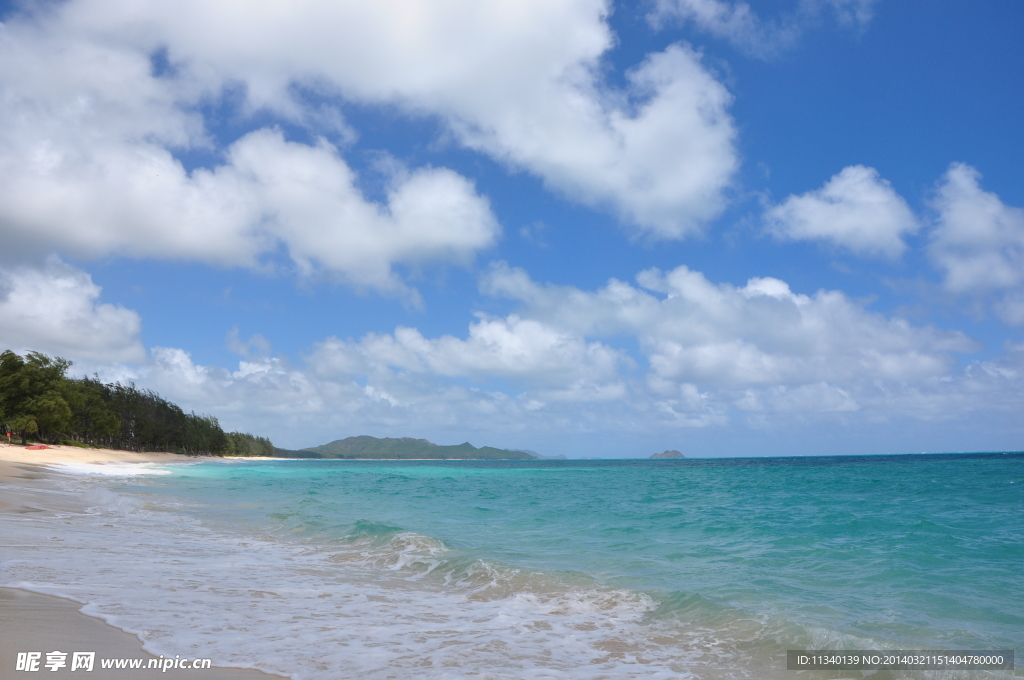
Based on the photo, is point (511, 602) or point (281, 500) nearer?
point (511, 602)

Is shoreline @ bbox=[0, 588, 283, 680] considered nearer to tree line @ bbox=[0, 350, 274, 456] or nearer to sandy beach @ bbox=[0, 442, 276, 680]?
sandy beach @ bbox=[0, 442, 276, 680]

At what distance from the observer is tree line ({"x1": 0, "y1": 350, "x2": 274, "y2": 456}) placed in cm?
5969

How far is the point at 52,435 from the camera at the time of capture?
7006 centimetres

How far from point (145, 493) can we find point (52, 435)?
61859 mm

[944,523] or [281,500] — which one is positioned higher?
[944,523]

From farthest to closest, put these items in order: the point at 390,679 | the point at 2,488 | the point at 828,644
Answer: the point at 2,488
the point at 828,644
the point at 390,679

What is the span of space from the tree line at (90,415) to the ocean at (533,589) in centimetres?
5719

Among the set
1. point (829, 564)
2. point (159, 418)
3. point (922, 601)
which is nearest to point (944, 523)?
point (829, 564)

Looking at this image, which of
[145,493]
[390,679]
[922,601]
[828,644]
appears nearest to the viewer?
[390,679]

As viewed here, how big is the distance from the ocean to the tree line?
5719cm

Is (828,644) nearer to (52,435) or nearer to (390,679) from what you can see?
(390,679)

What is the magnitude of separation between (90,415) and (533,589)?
3701 inches

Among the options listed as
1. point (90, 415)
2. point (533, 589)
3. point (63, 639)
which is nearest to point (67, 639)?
point (63, 639)

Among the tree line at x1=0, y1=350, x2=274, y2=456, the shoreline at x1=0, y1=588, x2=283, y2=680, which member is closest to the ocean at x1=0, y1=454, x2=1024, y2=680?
the shoreline at x1=0, y1=588, x2=283, y2=680
